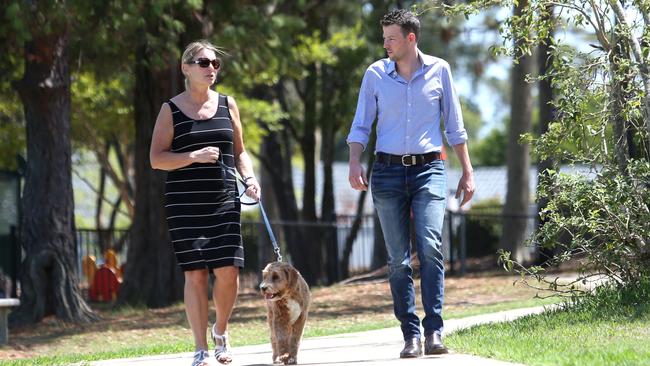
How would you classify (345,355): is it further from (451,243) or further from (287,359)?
(451,243)

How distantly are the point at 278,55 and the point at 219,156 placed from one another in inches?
401

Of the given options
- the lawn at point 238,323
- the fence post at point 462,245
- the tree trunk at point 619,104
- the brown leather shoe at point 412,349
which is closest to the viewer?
the brown leather shoe at point 412,349

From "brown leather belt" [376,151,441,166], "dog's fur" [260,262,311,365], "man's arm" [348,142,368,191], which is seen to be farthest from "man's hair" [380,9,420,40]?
"dog's fur" [260,262,311,365]

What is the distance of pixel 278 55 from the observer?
55.9 ft

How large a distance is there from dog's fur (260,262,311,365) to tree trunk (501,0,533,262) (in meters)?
14.2

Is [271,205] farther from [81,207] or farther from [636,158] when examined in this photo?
[636,158]

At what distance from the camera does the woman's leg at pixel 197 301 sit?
701 cm

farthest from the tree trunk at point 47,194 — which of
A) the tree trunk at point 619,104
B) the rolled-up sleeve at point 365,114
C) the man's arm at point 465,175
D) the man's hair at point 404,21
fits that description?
the man's arm at point 465,175

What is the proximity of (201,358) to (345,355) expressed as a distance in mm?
1143

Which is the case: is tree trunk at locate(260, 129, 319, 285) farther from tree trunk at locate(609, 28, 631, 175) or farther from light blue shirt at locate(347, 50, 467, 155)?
light blue shirt at locate(347, 50, 467, 155)

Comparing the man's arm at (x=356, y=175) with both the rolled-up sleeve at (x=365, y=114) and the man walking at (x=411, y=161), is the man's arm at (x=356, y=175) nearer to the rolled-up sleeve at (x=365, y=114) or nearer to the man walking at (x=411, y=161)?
the man walking at (x=411, y=161)

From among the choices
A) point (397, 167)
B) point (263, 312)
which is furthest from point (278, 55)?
point (397, 167)

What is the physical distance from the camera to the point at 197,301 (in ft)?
23.1

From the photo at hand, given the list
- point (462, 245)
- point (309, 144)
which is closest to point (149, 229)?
point (462, 245)
